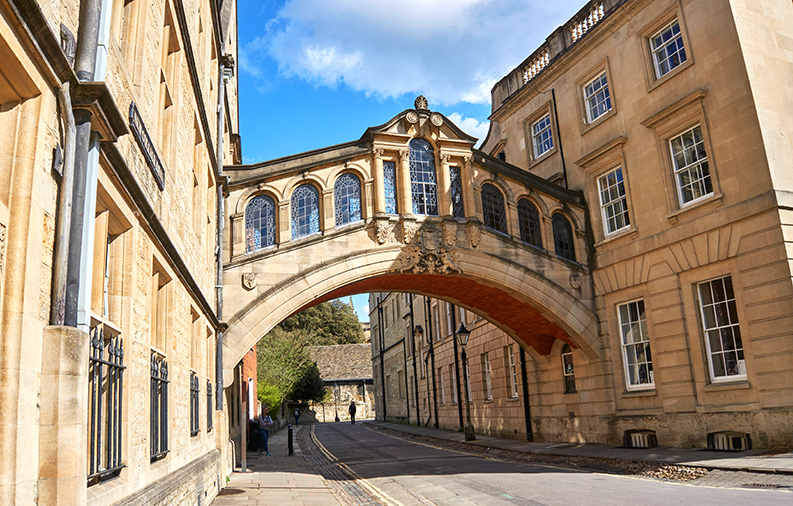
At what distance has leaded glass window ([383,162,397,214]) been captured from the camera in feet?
53.0

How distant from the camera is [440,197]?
16.5 meters

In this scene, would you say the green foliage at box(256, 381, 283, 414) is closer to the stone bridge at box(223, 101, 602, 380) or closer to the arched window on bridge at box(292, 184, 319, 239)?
the stone bridge at box(223, 101, 602, 380)

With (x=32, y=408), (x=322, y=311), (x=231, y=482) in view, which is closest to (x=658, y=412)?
(x=231, y=482)

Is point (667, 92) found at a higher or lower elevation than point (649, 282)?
higher

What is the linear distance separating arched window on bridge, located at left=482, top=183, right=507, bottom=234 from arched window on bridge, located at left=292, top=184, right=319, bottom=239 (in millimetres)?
4617

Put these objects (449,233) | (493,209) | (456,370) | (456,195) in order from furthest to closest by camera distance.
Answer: (456,370) < (493,209) < (456,195) < (449,233)

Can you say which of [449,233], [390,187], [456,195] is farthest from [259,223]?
[456,195]

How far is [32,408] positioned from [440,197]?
13.7 metres

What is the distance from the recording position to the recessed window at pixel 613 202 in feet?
56.1

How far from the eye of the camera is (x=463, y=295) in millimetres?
18609

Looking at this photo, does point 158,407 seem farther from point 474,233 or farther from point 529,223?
point 529,223

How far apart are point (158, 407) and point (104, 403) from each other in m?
1.91

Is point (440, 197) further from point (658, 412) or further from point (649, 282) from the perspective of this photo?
point (658, 412)

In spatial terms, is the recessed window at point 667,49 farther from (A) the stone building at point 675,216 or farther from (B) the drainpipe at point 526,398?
(B) the drainpipe at point 526,398
